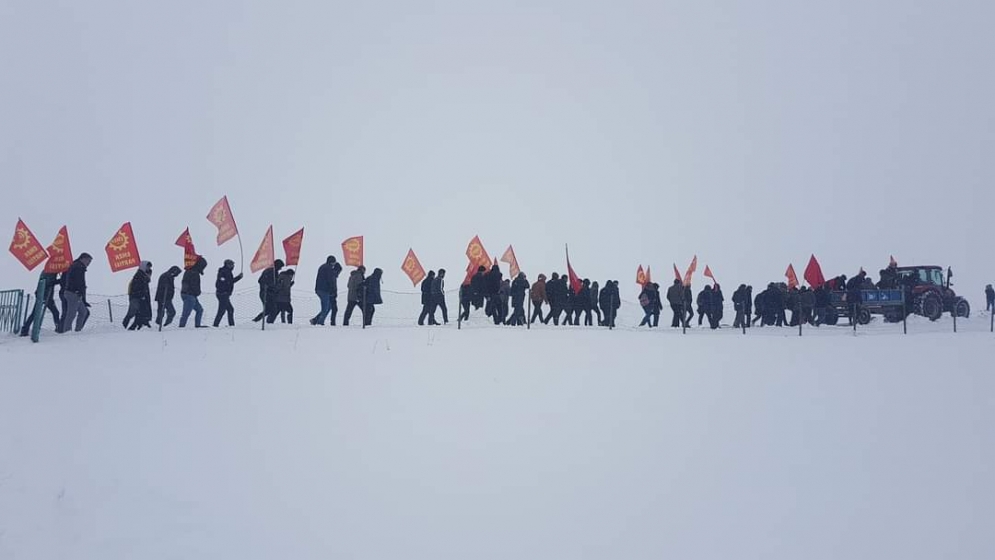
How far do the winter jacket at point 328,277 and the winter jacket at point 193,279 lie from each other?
9.37ft

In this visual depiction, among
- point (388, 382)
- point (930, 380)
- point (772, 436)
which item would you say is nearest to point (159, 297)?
point (388, 382)

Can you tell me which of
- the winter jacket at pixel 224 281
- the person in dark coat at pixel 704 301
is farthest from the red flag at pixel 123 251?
the person in dark coat at pixel 704 301

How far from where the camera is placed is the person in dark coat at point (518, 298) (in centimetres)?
2333

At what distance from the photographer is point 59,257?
59.5 ft

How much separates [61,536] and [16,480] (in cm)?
135

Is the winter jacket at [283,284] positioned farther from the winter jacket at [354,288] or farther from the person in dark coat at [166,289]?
the person in dark coat at [166,289]

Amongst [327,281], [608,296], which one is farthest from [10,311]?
[608,296]

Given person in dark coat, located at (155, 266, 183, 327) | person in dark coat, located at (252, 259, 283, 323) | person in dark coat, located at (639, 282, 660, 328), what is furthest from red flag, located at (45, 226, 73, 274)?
person in dark coat, located at (639, 282, 660, 328)

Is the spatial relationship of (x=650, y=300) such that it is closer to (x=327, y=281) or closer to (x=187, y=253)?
(x=327, y=281)

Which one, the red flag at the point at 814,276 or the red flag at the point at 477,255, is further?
the red flag at the point at 814,276

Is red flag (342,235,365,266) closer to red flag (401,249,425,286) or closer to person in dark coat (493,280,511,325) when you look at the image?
red flag (401,249,425,286)

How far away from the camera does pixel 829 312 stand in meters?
28.7

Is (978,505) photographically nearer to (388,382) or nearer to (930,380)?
(930,380)

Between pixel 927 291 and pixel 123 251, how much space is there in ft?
89.9
